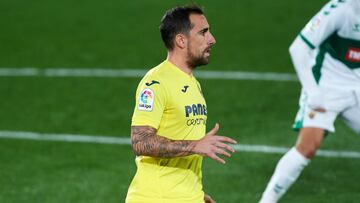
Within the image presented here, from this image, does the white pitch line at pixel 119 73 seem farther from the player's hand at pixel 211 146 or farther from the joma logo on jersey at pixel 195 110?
the player's hand at pixel 211 146

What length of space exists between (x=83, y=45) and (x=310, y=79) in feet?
26.5

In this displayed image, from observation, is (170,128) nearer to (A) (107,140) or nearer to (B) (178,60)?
(B) (178,60)

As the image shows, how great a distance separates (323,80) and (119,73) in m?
6.03

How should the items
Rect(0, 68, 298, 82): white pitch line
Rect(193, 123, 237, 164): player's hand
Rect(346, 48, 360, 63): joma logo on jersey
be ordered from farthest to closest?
Rect(0, 68, 298, 82): white pitch line
Rect(346, 48, 360, 63): joma logo on jersey
Rect(193, 123, 237, 164): player's hand

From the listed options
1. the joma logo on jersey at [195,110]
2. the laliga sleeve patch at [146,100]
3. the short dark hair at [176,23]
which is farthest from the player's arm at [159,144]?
the short dark hair at [176,23]

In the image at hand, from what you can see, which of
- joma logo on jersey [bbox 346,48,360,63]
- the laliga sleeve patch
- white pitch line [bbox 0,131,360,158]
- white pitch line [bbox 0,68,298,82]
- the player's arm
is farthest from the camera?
white pitch line [bbox 0,68,298,82]

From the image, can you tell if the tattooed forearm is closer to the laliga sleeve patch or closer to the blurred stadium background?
the laliga sleeve patch

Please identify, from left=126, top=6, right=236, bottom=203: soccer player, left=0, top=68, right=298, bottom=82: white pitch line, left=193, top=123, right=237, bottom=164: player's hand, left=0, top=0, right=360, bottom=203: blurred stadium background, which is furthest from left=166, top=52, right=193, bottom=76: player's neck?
left=0, top=68, right=298, bottom=82: white pitch line

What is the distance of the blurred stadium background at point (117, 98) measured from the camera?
9.77 metres

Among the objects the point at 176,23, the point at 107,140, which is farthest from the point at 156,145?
the point at 107,140

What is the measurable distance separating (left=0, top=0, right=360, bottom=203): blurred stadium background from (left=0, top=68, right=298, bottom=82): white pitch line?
0.08m

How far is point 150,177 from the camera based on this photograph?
652cm

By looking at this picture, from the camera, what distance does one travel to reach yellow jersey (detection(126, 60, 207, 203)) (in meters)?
6.37

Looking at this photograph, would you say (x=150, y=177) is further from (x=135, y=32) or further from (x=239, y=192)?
(x=135, y=32)
